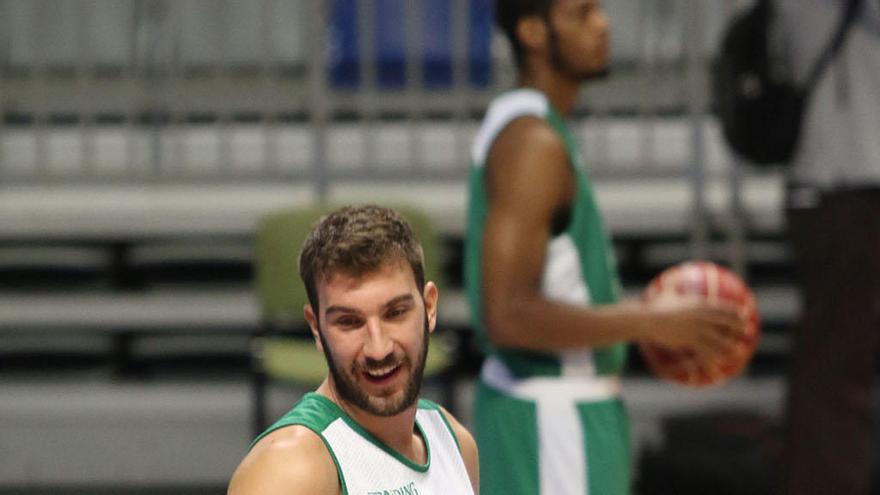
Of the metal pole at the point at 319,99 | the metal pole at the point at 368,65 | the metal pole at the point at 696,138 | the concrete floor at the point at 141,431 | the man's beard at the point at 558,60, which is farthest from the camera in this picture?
the metal pole at the point at 368,65

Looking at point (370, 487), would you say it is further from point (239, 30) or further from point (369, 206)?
point (239, 30)

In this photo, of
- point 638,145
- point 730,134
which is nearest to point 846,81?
point 730,134

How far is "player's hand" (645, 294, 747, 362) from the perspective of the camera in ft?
9.07

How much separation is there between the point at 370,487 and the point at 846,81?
10.0ft

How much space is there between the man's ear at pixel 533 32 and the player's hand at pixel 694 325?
0.57m

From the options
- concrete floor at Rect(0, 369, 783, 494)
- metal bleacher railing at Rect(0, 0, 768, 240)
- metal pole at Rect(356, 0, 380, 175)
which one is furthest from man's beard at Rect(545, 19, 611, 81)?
metal pole at Rect(356, 0, 380, 175)

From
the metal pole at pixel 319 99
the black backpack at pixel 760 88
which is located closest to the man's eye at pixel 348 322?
the black backpack at pixel 760 88

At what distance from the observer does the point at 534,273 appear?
8.85ft

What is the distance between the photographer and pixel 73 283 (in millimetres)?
5867

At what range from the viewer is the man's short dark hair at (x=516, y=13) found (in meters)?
2.94

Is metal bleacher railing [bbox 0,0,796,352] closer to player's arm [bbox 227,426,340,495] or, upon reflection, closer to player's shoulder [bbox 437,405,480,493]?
player's shoulder [bbox 437,405,480,493]

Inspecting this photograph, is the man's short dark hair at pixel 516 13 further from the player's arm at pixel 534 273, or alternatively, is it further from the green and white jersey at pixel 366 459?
the green and white jersey at pixel 366 459

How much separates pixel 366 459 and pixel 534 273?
121 centimetres

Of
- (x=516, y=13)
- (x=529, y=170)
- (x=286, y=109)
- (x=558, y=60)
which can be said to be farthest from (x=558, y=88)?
(x=286, y=109)
